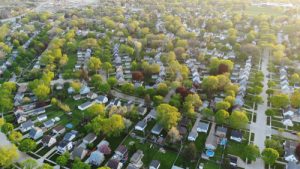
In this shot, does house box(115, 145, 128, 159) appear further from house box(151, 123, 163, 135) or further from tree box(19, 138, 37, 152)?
tree box(19, 138, 37, 152)

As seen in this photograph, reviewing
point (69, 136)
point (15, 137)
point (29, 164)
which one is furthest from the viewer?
point (69, 136)

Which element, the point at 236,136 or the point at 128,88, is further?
the point at 128,88

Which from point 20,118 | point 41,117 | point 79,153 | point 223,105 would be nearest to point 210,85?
point 223,105

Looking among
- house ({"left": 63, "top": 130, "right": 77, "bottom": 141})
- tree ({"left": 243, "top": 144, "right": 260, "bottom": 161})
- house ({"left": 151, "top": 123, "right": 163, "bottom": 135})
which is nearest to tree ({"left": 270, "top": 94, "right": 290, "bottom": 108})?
tree ({"left": 243, "top": 144, "right": 260, "bottom": 161})

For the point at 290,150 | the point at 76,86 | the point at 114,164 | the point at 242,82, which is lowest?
the point at 290,150

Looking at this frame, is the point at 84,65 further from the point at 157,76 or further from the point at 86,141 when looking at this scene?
the point at 86,141

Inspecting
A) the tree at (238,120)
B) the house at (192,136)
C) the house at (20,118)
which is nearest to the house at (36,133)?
the house at (20,118)

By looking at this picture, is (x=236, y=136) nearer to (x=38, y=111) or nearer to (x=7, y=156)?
(x=7, y=156)
